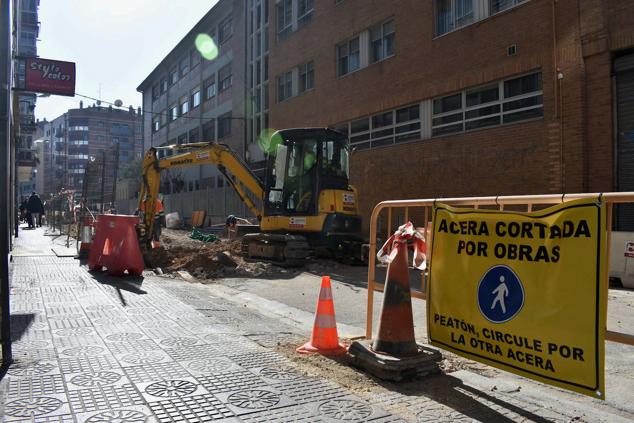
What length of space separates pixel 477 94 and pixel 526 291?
12.9m

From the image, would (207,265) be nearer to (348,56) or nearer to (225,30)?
(348,56)

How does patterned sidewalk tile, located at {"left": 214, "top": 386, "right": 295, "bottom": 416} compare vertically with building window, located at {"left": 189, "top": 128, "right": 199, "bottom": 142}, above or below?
below

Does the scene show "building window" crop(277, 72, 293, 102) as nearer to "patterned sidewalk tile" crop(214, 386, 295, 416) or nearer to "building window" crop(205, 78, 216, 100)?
"building window" crop(205, 78, 216, 100)

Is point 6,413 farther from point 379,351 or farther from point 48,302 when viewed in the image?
point 48,302

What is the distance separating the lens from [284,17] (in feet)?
87.2

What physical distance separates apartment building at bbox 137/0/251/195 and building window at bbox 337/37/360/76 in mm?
10704

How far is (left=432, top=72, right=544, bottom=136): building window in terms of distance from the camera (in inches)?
537

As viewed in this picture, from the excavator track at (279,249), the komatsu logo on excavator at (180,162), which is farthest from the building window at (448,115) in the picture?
the komatsu logo on excavator at (180,162)

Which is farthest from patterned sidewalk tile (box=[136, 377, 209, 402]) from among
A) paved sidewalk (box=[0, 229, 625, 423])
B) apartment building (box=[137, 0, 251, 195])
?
apartment building (box=[137, 0, 251, 195])

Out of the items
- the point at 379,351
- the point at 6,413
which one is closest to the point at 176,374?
the point at 6,413

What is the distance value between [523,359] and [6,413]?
3532 mm

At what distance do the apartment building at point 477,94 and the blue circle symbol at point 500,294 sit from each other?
959 centimetres

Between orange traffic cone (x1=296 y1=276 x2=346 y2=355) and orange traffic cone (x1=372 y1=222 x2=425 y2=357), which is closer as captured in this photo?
orange traffic cone (x1=372 y1=222 x2=425 y2=357)

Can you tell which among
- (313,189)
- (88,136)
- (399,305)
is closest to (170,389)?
(399,305)
